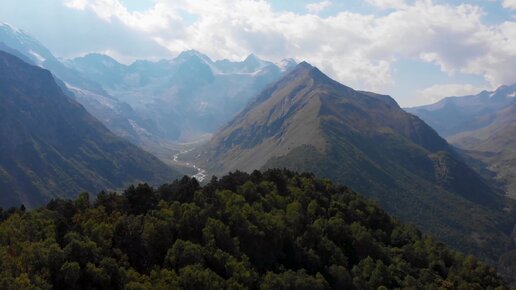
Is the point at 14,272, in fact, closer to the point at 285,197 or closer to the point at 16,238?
the point at 16,238

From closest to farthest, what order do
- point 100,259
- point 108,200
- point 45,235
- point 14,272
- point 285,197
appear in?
1. point 14,272
2. point 100,259
3. point 45,235
4. point 108,200
5. point 285,197

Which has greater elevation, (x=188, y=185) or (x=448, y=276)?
(x=188, y=185)

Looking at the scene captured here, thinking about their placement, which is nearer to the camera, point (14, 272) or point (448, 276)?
point (14, 272)

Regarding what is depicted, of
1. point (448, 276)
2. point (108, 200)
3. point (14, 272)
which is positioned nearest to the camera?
point (14, 272)

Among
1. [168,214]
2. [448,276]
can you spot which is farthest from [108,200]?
[448,276]

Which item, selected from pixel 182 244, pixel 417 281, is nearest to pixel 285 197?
pixel 417 281

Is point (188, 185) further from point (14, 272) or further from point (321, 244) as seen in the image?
point (14, 272)
